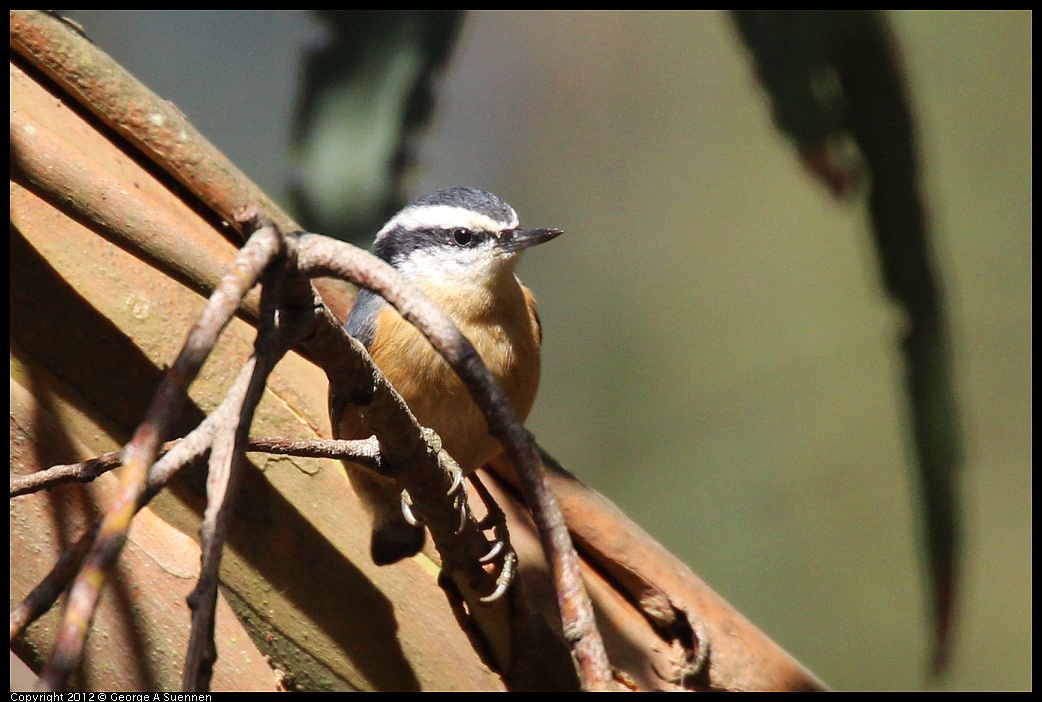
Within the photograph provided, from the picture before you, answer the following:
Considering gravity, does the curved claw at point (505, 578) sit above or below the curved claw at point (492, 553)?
below

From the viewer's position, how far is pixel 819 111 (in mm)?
2154

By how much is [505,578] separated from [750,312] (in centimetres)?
490

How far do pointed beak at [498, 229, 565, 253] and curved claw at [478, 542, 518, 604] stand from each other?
0.80 metres

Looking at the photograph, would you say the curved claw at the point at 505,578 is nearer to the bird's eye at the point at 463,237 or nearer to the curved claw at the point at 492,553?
the curved claw at the point at 492,553

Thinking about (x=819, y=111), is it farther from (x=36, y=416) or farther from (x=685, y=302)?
(x=685, y=302)

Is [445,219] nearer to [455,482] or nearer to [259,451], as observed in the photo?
[455,482]

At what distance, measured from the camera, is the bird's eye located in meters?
2.33

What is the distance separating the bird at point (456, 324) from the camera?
1.83 metres

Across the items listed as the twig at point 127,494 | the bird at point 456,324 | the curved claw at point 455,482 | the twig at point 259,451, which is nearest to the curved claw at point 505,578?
the bird at point 456,324

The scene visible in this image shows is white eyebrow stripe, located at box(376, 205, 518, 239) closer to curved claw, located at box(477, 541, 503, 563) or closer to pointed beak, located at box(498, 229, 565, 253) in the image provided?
pointed beak, located at box(498, 229, 565, 253)

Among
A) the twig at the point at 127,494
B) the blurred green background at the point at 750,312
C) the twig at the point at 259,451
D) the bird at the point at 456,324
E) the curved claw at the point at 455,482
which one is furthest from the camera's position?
the blurred green background at the point at 750,312

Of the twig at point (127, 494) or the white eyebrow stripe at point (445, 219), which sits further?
the white eyebrow stripe at point (445, 219)

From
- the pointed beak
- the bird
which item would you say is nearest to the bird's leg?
the bird

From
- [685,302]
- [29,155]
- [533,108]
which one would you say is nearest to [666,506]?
[685,302]
